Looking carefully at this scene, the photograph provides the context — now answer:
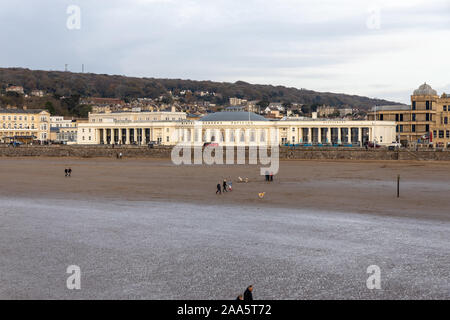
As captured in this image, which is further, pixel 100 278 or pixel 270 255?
pixel 270 255

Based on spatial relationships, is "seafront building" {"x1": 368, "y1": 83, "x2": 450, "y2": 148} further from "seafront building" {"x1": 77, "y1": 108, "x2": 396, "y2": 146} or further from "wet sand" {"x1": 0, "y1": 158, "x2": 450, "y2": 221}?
"wet sand" {"x1": 0, "y1": 158, "x2": 450, "y2": 221}

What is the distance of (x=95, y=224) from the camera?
26.3 m

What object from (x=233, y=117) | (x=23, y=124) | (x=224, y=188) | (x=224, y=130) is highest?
(x=233, y=117)

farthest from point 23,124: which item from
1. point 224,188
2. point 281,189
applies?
point 281,189

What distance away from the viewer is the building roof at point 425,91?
97562 millimetres

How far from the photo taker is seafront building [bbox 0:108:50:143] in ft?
463

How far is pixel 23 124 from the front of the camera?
5630 inches

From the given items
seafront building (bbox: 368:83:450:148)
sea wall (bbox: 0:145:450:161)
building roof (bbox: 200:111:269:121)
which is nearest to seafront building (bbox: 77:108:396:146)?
building roof (bbox: 200:111:269:121)

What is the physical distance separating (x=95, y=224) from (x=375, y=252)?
12808mm

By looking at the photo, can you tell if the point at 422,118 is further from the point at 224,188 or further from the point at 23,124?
the point at 23,124

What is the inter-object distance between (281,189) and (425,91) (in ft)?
219
